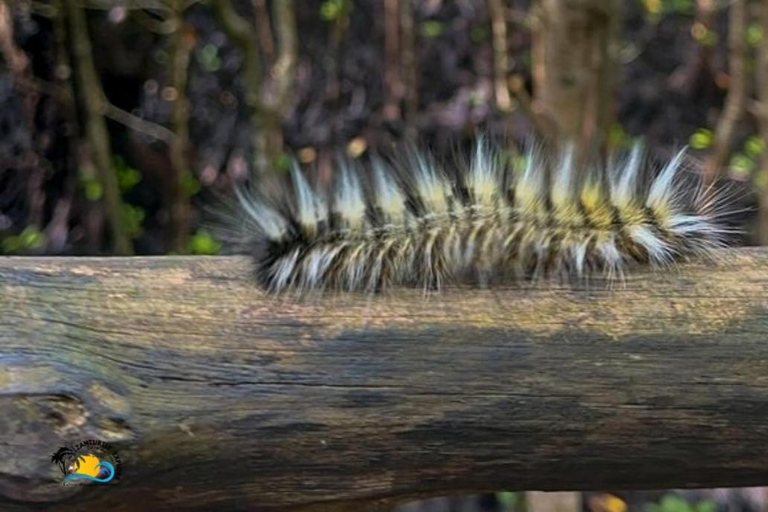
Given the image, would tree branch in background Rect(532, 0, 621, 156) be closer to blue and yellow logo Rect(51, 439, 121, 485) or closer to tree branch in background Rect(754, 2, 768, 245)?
tree branch in background Rect(754, 2, 768, 245)

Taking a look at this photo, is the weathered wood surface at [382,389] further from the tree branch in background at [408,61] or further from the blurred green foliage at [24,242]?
the tree branch in background at [408,61]

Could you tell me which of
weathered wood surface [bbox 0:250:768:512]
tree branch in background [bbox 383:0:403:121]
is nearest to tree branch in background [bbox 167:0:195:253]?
tree branch in background [bbox 383:0:403:121]

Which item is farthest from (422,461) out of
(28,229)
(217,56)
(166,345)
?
(217,56)

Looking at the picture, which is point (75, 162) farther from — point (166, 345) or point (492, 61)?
point (166, 345)

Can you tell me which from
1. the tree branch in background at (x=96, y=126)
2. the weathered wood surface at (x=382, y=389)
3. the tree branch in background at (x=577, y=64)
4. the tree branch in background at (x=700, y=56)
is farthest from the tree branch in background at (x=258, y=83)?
the tree branch in background at (x=700, y=56)

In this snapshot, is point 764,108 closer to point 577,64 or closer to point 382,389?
point 577,64

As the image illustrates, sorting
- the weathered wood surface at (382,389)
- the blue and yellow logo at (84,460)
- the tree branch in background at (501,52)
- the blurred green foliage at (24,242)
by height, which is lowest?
the blue and yellow logo at (84,460)
